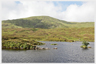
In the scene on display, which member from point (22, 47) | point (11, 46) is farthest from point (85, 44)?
point (11, 46)

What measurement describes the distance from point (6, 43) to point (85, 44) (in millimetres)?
80086

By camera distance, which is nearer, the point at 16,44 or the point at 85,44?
the point at 16,44

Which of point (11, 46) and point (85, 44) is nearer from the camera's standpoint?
point (11, 46)

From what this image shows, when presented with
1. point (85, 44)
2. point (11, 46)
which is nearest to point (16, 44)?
point (11, 46)

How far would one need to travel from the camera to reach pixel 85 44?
4341 inches

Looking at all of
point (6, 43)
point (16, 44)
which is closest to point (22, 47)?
point (16, 44)

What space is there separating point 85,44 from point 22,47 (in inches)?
2557

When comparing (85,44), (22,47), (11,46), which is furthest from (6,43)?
(85,44)

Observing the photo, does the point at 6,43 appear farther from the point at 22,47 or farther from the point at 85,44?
the point at 85,44

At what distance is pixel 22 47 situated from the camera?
9375 centimetres

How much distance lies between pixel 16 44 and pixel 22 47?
25.4 feet

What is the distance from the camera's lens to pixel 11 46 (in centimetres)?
9412

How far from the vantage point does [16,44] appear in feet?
319

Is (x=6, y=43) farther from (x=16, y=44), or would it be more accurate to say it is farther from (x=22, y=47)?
(x=22, y=47)
